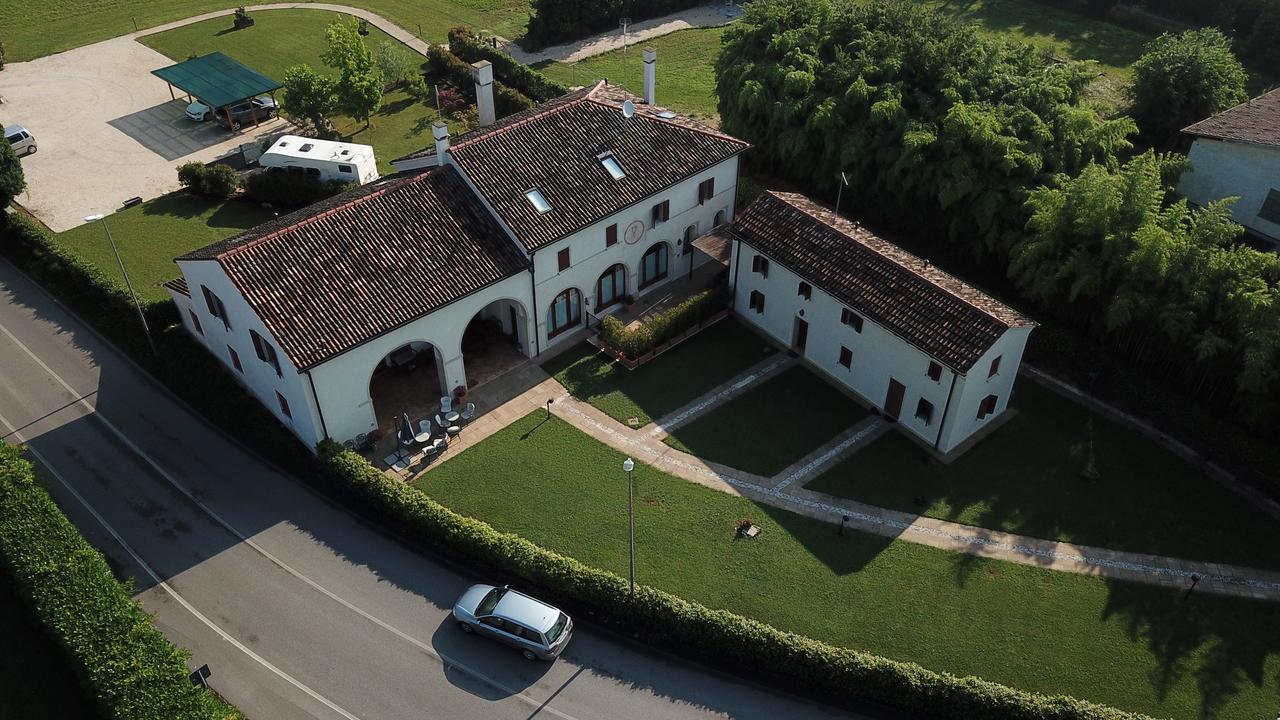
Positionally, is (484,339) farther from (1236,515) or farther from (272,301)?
(1236,515)

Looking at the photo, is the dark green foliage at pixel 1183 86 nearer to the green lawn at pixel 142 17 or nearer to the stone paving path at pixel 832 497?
the stone paving path at pixel 832 497

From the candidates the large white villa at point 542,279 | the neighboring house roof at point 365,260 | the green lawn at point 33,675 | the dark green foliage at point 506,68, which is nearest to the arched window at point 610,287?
the large white villa at point 542,279

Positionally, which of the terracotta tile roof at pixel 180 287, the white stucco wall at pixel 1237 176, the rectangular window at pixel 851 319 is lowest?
the terracotta tile roof at pixel 180 287

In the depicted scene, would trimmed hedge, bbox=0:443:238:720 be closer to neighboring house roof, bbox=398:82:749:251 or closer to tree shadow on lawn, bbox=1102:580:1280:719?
neighboring house roof, bbox=398:82:749:251

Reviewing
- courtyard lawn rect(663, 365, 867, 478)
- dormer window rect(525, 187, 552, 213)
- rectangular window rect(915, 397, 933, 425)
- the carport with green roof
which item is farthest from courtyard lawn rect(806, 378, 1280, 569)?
the carport with green roof

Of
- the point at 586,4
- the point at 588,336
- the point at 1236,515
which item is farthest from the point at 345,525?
the point at 586,4

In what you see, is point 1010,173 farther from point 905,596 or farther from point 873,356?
point 905,596
